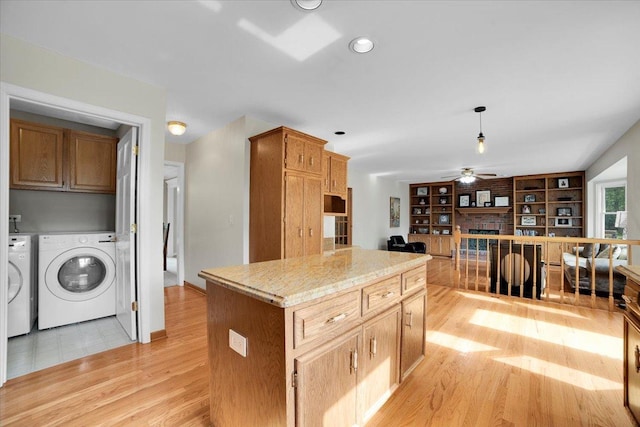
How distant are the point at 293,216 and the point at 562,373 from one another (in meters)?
2.70

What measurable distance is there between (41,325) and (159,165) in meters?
2.03

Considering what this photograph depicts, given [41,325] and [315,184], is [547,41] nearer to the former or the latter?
[315,184]

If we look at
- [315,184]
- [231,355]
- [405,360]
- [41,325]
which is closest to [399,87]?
[315,184]

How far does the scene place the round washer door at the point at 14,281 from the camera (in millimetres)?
2533

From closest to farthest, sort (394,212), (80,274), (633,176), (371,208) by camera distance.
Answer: (80,274)
(633,176)
(371,208)
(394,212)

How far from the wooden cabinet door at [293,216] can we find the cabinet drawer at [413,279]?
1.52 metres

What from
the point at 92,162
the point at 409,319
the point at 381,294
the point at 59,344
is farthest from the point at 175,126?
the point at 409,319

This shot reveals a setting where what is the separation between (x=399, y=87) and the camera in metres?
2.66

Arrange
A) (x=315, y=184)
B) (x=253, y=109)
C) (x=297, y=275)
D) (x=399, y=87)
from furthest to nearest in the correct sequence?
(x=315, y=184)
(x=253, y=109)
(x=399, y=87)
(x=297, y=275)

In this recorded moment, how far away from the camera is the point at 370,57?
2152 millimetres

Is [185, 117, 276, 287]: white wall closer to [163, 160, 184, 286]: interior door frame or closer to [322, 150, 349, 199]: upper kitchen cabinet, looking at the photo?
[163, 160, 184, 286]: interior door frame

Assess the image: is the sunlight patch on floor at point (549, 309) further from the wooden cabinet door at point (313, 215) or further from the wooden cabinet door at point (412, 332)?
the wooden cabinet door at point (313, 215)

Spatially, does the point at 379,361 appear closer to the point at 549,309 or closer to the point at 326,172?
the point at 326,172

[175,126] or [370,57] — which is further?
[175,126]
